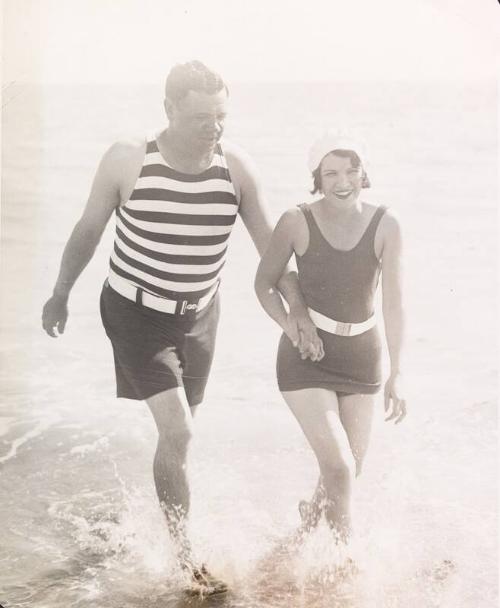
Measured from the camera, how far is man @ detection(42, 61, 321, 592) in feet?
9.12

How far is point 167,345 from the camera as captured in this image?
9.35 feet

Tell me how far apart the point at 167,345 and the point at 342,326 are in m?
0.51

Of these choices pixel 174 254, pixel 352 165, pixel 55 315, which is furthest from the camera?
pixel 55 315

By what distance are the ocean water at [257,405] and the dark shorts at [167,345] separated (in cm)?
4

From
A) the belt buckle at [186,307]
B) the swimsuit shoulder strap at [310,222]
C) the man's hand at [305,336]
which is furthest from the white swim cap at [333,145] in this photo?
the belt buckle at [186,307]

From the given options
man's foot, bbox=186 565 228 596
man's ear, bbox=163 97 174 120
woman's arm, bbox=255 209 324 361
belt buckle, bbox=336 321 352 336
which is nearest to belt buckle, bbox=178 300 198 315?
woman's arm, bbox=255 209 324 361

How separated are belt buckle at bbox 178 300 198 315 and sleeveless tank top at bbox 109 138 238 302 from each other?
0.04 ft

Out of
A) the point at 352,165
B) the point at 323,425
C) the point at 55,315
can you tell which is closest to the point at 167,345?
the point at 55,315

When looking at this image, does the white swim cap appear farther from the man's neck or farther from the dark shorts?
the dark shorts

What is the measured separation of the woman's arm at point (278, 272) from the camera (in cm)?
276

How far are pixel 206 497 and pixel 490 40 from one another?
5.04ft

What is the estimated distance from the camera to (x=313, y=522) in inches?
110

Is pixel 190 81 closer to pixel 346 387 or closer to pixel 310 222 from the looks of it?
pixel 310 222

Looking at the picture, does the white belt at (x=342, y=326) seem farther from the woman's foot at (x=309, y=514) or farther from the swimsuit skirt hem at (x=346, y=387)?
the woman's foot at (x=309, y=514)
